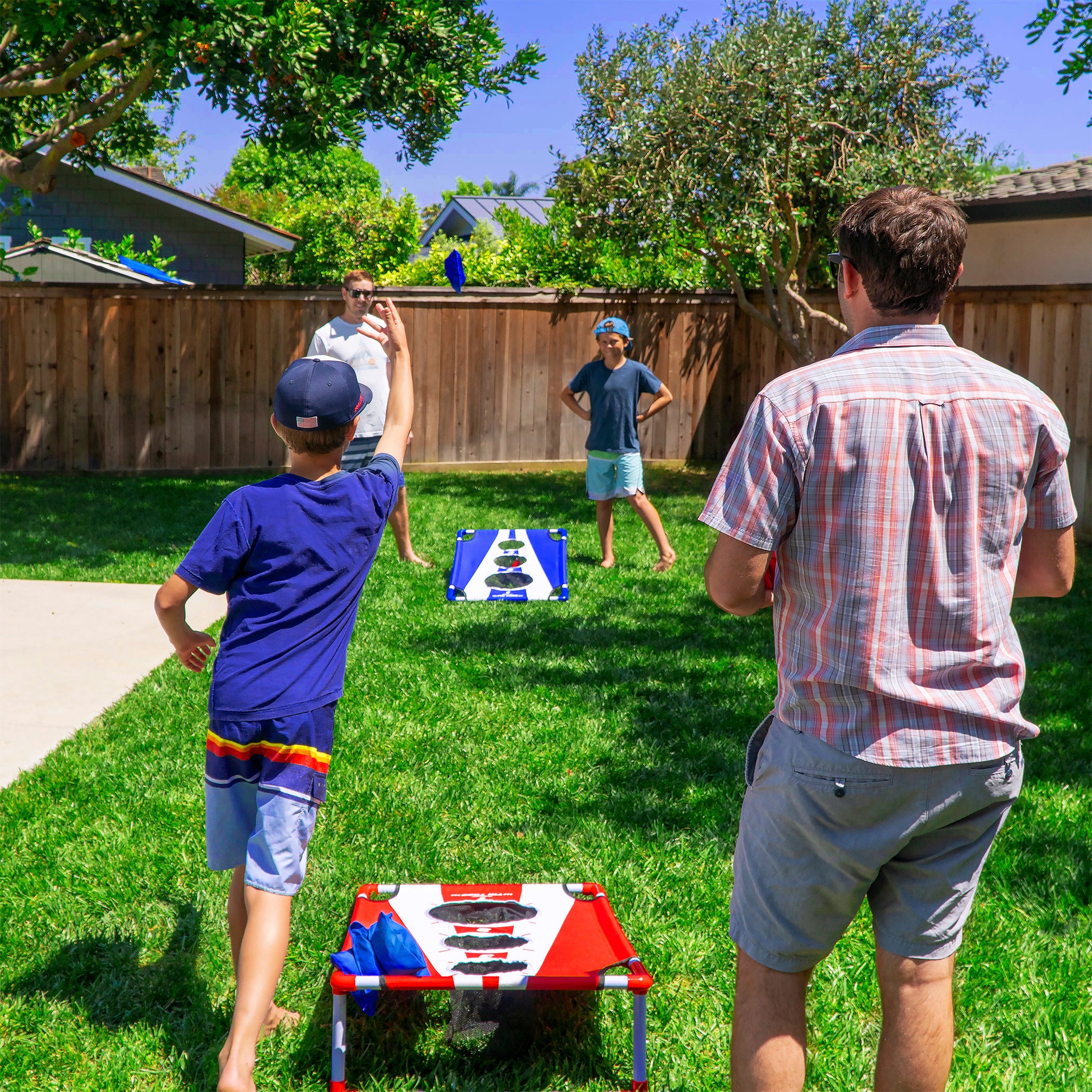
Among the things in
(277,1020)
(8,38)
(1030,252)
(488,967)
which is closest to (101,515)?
(8,38)

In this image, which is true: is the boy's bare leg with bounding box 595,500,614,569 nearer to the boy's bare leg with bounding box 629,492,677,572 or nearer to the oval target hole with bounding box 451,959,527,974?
the boy's bare leg with bounding box 629,492,677,572

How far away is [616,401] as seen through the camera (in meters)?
7.93

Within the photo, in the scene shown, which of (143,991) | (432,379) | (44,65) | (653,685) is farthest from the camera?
(432,379)

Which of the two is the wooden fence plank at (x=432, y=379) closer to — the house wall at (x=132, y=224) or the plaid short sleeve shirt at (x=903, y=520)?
the house wall at (x=132, y=224)

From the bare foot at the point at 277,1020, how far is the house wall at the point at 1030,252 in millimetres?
9561

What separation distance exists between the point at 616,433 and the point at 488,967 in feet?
18.2

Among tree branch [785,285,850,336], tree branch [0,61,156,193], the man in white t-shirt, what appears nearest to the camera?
the man in white t-shirt

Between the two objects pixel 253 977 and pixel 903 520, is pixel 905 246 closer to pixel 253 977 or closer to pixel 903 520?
pixel 903 520

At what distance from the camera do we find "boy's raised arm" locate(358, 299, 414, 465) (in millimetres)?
2988

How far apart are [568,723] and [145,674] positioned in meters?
2.17

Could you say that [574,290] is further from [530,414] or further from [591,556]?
[591,556]

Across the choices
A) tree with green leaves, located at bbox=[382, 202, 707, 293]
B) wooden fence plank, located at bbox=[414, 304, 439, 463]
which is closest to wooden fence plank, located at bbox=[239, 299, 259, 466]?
wooden fence plank, located at bbox=[414, 304, 439, 463]

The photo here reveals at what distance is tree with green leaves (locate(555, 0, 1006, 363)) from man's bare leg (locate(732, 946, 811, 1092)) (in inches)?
359

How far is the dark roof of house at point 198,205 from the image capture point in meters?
16.5
